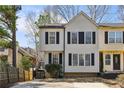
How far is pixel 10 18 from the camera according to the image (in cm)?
3584

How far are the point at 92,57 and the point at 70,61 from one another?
2.44 meters

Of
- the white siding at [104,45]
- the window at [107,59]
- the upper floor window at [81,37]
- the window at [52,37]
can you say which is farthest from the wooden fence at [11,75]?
the window at [107,59]

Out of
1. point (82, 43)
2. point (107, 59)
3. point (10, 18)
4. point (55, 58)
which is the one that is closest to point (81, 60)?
point (82, 43)

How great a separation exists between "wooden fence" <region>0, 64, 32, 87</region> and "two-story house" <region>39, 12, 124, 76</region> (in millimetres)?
5414

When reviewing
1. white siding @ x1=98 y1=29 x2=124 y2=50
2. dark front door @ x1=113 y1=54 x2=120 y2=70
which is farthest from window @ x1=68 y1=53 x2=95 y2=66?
dark front door @ x1=113 y1=54 x2=120 y2=70

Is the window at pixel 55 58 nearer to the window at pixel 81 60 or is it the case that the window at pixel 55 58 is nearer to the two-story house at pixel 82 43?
the two-story house at pixel 82 43

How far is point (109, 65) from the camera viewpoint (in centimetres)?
4228

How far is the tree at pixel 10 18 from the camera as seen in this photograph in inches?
1395

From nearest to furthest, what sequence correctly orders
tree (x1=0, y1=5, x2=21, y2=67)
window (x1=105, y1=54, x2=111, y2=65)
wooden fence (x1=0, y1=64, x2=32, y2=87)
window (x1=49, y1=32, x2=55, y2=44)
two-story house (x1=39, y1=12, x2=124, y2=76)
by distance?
wooden fence (x1=0, y1=64, x2=32, y2=87)
tree (x1=0, y1=5, x2=21, y2=67)
two-story house (x1=39, y1=12, x2=124, y2=76)
window (x1=49, y1=32, x2=55, y2=44)
window (x1=105, y1=54, x2=111, y2=65)

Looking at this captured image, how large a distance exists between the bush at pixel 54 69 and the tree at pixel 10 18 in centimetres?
552

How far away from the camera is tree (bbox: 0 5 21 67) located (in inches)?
1395

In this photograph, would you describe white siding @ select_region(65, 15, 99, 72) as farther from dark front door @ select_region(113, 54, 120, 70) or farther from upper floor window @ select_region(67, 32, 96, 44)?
dark front door @ select_region(113, 54, 120, 70)

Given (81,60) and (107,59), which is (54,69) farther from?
(107,59)
